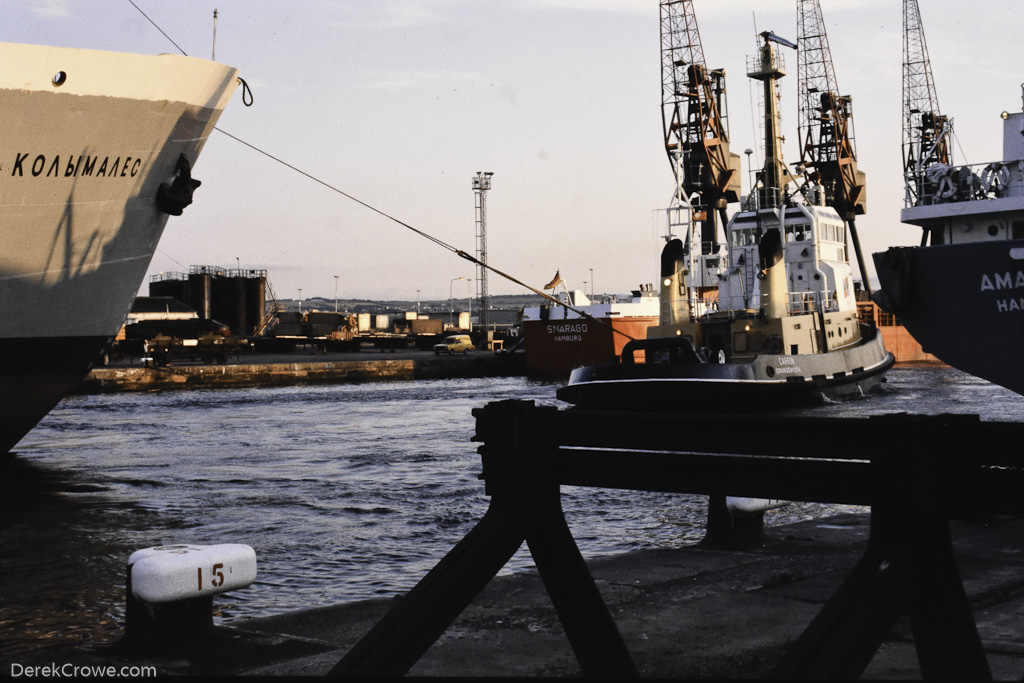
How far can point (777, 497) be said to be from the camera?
3.85 meters

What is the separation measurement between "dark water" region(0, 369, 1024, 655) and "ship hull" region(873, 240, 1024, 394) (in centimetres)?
181

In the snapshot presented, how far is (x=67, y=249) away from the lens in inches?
616

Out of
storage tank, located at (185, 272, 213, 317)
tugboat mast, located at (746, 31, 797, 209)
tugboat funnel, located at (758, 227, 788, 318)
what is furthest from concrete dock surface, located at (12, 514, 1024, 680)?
storage tank, located at (185, 272, 213, 317)

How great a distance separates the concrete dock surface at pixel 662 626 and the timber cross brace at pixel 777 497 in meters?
1.21

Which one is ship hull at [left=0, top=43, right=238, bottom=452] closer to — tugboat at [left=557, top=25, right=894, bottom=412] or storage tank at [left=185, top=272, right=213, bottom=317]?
tugboat at [left=557, top=25, right=894, bottom=412]

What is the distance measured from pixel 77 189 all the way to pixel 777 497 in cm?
1442

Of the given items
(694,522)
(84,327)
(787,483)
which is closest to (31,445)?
(84,327)

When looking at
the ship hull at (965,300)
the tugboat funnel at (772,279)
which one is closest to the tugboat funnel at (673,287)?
the tugboat funnel at (772,279)

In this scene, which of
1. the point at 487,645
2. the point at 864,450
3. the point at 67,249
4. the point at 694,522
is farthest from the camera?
the point at 67,249

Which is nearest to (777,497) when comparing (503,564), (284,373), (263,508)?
(503,564)

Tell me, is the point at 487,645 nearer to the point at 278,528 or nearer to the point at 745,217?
the point at 278,528

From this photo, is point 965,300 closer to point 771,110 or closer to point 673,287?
point 673,287

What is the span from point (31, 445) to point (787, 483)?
2368cm

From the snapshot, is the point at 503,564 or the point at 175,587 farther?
the point at 175,587
